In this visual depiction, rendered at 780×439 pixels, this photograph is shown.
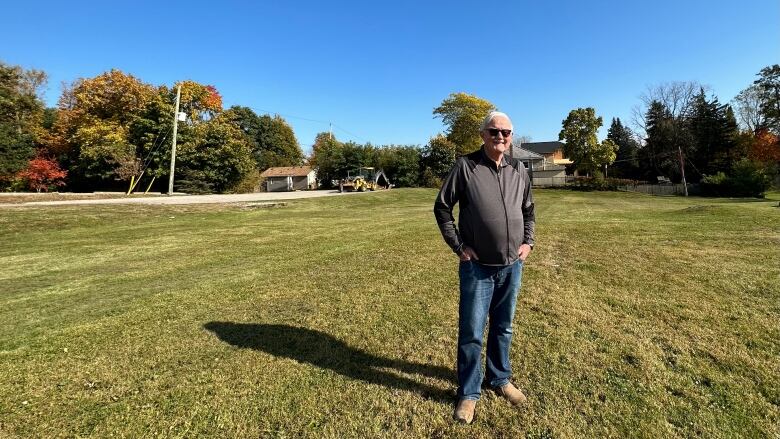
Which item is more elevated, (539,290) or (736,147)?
(736,147)

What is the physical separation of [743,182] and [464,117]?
97.4ft

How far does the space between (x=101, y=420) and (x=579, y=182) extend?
47.6m

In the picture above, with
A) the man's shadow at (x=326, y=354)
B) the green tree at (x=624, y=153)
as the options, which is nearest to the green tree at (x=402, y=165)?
the green tree at (x=624, y=153)

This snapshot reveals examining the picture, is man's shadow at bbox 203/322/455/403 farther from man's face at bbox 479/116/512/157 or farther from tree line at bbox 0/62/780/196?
tree line at bbox 0/62/780/196

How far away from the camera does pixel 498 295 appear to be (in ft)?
8.98

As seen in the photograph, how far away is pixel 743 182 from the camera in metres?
33.7

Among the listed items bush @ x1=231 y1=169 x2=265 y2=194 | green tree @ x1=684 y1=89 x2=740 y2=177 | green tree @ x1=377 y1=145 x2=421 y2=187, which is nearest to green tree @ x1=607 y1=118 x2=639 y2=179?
green tree @ x1=684 y1=89 x2=740 y2=177

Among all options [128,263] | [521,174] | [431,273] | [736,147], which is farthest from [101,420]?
[736,147]

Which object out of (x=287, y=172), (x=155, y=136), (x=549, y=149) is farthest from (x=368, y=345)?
(x=549, y=149)

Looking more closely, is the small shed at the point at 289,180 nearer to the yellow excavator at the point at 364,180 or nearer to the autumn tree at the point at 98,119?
the yellow excavator at the point at 364,180

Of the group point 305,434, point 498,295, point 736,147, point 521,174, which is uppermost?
point 736,147

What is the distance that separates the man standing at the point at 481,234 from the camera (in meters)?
2.51

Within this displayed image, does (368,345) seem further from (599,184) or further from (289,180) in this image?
(289,180)

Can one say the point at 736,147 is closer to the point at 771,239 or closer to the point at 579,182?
the point at 579,182
